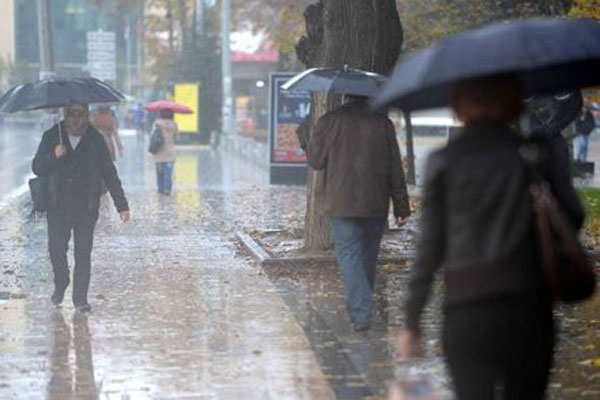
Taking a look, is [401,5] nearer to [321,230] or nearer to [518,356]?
[321,230]

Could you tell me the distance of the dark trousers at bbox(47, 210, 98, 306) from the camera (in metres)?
11.7

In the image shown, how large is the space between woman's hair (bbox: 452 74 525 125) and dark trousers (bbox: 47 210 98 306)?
6.86 m

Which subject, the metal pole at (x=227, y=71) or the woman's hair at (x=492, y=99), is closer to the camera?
the woman's hair at (x=492, y=99)

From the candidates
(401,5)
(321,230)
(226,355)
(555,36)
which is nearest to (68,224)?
(226,355)

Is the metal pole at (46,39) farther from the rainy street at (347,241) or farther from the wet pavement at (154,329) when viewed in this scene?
the wet pavement at (154,329)

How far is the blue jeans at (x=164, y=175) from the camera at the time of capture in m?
26.3

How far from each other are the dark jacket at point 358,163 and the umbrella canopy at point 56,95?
2.38 meters

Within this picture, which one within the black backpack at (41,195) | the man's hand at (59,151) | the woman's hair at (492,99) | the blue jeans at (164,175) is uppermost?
the woman's hair at (492,99)

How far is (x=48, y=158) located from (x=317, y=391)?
4087 mm

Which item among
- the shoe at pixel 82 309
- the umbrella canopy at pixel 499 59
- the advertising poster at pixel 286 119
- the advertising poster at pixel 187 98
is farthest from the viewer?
the advertising poster at pixel 187 98

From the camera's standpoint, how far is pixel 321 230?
1470cm

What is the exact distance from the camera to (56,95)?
11.9 m

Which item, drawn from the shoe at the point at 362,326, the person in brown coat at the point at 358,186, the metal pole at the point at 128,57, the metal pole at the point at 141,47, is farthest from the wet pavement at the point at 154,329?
the metal pole at the point at 128,57

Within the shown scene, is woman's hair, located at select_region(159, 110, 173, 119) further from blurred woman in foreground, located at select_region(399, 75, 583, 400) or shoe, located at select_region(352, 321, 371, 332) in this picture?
blurred woman in foreground, located at select_region(399, 75, 583, 400)
